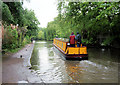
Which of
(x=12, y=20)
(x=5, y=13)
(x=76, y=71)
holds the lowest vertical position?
(x=76, y=71)

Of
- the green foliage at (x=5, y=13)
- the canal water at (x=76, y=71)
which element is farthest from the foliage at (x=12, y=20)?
the canal water at (x=76, y=71)

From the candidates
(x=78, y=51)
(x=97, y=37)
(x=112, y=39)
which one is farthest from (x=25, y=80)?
(x=97, y=37)

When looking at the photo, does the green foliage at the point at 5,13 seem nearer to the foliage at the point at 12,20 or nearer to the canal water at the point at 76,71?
the foliage at the point at 12,20

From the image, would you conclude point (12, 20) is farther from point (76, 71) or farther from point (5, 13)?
point (76, 71)

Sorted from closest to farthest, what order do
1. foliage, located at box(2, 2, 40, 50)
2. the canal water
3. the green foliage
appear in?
1. the canal water
2. the green foliage
3. foliage, located at box(2, 2, 40, 50)

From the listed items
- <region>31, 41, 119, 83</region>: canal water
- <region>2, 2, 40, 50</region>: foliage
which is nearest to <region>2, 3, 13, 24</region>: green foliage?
<region>2, 2, 40, 50</region>: foliage

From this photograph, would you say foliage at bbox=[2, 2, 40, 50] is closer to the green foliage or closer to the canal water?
the green foliage

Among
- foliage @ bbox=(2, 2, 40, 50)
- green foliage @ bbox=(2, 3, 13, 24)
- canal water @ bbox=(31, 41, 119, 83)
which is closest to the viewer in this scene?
canal water @ bbox=(31, 41, 119, 83)

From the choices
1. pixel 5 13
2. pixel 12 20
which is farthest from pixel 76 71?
pixel 5 13

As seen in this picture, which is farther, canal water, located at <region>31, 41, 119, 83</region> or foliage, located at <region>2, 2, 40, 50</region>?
foliage, located at <region>2, 2, 40, 50</region>

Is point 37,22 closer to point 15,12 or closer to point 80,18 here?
point 80,18

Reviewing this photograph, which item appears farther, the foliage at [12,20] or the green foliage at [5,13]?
the foliage at [12,20]

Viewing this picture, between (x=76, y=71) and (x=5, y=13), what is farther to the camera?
(x=5, y=13)

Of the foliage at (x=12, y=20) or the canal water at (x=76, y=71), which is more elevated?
the foliage at (x=12, y=20)
